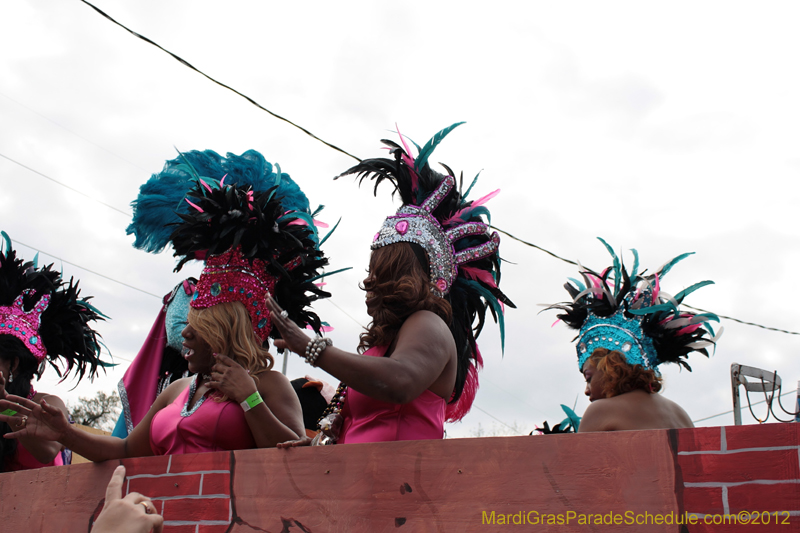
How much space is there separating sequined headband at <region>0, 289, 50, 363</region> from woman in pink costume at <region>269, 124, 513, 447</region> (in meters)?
2.12

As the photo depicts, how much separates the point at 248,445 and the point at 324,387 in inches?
61.0

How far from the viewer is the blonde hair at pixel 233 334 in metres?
2.98

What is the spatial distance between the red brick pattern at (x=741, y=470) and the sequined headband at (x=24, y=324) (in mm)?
3694

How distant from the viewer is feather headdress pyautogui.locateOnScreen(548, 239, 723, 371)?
391cm

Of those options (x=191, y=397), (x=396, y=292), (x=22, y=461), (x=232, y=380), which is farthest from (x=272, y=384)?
(x=22, y=461)

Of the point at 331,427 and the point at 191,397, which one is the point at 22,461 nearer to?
the point at 191,397

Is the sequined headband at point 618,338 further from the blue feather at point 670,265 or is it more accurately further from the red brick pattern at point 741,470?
the red brick pattern at point 741,470

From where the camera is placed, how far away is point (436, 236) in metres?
2.87

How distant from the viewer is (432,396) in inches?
95.3

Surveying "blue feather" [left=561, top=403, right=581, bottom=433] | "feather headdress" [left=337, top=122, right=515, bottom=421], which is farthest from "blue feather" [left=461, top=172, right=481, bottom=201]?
"blue feather" [left=561, top=403, right=581, bottom=433]

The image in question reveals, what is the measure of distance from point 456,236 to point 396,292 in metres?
0.59

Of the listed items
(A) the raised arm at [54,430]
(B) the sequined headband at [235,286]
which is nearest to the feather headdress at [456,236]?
(B) the sequined headband at [235,286]

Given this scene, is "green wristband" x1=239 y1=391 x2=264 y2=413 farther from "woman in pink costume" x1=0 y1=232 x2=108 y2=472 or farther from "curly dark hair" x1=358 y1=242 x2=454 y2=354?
"woman in pink costume" x1=0 y1=232 x2=108 y2=472

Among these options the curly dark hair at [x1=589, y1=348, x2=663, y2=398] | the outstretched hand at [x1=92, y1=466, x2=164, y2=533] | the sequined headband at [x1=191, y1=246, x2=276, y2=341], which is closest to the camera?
the outstretched hand at [x1=92, y1=466, x2=164, y2=533]
